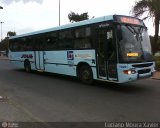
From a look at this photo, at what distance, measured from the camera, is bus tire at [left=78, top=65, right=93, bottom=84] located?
1316 centimetres

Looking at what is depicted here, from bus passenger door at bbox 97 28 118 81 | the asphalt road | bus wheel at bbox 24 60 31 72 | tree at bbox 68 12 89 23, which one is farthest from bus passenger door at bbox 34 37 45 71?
tree at bbox 68 12 89 23

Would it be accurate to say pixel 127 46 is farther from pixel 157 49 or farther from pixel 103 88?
pixel 157 49

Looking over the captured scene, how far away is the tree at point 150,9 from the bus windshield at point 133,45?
43.3 feet

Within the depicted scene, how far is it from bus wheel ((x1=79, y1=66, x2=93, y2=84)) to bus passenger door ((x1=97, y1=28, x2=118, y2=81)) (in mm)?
863

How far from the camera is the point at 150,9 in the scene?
25203 mm

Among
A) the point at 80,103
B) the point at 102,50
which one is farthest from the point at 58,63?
the point at 80,103

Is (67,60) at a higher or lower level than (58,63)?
higher

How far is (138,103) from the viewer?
923cm

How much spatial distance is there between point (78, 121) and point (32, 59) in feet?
40.4

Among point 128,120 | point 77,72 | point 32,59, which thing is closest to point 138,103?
point 128,120

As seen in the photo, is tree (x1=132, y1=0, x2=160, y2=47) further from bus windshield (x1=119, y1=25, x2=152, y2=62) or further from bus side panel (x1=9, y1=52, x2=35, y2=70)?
bus windshield (x1=119, y1=25, x2=152, y2=62)

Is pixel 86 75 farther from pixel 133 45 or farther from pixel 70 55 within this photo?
pixel 133 45

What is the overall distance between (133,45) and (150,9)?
14949 mm

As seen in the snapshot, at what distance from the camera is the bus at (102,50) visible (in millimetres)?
11156
